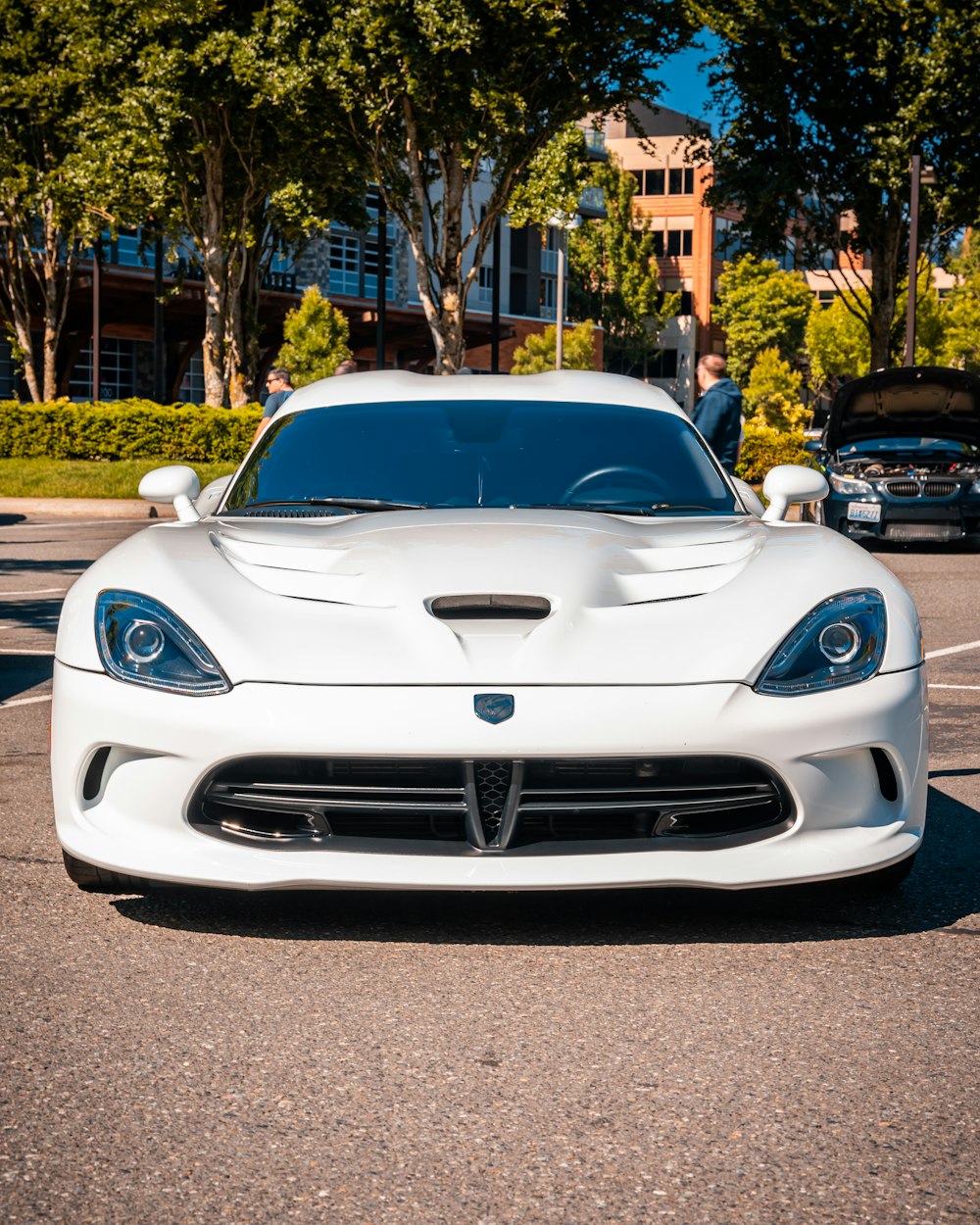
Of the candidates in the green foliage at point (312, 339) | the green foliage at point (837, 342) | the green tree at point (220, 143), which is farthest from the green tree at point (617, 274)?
Result: the green tree at point (220, 143)

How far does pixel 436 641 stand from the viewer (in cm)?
380

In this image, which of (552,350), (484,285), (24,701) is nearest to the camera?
(24,701)

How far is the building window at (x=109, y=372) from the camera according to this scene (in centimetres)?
5038

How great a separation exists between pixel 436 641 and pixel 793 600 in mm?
864

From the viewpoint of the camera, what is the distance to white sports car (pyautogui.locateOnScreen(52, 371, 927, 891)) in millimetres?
3738

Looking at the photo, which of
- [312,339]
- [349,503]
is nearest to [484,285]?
[312,339]

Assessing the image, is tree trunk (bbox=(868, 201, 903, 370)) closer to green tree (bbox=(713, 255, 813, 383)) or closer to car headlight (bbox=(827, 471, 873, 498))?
car headlight (bbox=(827, 471, 873, 498))

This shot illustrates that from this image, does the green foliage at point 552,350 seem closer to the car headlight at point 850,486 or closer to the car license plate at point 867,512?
the car headlight at point 850,486

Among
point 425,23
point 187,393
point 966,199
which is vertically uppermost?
point 425,23

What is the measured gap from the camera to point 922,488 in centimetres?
1730

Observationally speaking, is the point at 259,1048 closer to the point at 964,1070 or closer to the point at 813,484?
the point at 964,1070

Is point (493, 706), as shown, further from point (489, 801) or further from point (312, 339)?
point (312, 339)

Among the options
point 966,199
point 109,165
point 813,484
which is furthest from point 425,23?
point 813,484

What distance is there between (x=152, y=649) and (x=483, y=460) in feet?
5.18
